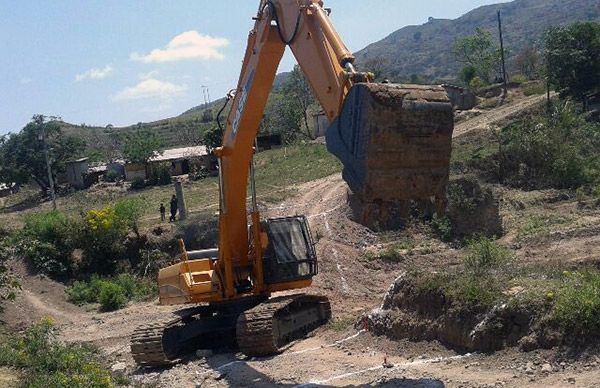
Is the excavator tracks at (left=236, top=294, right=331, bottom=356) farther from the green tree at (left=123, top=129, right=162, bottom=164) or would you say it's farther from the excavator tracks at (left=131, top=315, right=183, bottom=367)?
the green tree at (left=123, top=129, right=162, bottom=164)

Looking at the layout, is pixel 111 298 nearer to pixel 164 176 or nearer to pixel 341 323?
pixel 341 323

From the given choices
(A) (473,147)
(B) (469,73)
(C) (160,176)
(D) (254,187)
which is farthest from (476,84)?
(D) (254,187)

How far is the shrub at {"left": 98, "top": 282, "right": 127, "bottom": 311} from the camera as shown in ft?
66.6

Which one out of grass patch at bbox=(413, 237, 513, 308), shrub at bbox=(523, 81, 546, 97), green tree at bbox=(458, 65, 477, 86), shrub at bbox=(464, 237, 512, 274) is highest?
green tree at bbox=(458, 65, 477, 86)

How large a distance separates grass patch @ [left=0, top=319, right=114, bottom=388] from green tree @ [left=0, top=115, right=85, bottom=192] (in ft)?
127

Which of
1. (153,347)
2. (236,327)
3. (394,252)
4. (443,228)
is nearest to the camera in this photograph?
(153,347)

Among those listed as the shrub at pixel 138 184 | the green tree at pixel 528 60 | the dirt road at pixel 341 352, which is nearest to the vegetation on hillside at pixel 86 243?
the dirt road at pixel 341 352

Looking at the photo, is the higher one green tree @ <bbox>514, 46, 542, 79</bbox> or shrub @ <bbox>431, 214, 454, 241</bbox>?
green tree @ <bbox>514, 46, 542, 79</bbox>

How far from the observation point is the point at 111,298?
804 inches

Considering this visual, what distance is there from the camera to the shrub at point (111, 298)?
2031cm

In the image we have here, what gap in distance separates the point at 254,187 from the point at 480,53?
64.2 meters

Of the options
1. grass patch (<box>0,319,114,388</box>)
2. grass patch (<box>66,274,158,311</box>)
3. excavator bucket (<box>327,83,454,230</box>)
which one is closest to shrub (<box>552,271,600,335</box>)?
excavator bucket (<box>327,83,454,230</box>)

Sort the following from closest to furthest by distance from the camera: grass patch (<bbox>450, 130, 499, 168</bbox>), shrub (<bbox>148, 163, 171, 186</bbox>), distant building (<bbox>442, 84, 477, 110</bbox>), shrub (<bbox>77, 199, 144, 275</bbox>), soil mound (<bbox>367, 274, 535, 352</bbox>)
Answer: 1. soil mound (<bbox>367, 274, 535, 352</bbox>)
2. shrub (<bbox>77, 199, 144, 275</bbox>)
3. grass patch (<bbox>450, 130, 499, 168</bbox>)
4. distant building (<bbox>442, 84, 477, 110</bbox>)
5. shrub (<bbox>148, 163, 171, 186</bbox>)

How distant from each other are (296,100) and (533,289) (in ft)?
191
